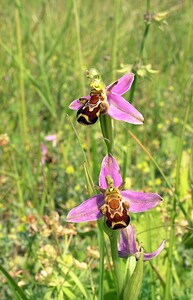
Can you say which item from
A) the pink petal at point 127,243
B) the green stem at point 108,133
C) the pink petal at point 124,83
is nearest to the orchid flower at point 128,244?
the pink petal at point 127,243

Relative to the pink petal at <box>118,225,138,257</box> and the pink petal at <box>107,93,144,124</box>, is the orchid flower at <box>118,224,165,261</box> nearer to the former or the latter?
the pink petal at <box>118,225,138,257</box>

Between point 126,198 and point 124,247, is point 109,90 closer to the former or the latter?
point 126,198

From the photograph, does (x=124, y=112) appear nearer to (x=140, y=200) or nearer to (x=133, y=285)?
(x=140, y=200)

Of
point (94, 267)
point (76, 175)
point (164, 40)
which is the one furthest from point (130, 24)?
point (94, 267)

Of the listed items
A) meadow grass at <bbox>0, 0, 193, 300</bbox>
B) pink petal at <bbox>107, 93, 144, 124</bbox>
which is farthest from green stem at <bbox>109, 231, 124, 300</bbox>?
pink petal at <bbox>107, 93, 144, 124</bbox>

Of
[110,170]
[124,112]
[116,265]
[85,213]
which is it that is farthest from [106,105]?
[116,265]

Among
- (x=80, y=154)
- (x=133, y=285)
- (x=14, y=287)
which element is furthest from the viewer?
(x=80, y=154)
